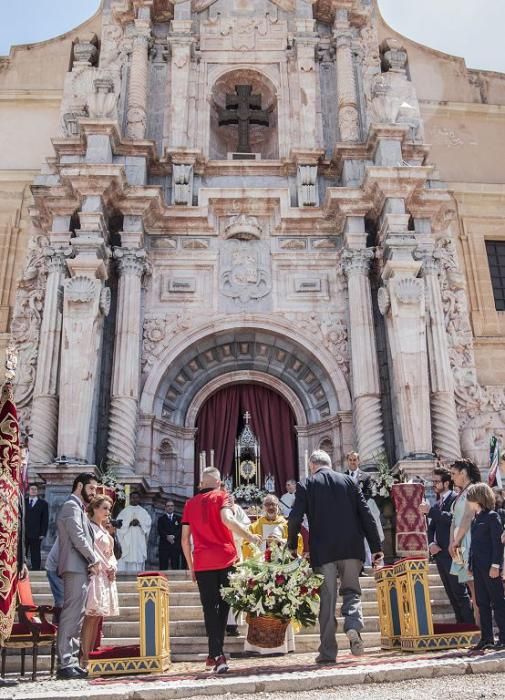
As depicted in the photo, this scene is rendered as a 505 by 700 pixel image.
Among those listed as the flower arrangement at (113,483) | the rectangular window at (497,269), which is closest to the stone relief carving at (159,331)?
the flower arrangement at (113,483)

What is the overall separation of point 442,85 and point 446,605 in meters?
16.1

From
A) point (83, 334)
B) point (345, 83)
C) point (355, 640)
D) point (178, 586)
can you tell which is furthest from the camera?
point (345, 83)

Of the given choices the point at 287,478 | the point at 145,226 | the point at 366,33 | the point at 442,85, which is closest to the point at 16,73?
the point at 145,226

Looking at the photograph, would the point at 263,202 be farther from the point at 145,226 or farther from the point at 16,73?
the point at 16,73

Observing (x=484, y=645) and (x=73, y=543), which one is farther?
(x=73, y=543)

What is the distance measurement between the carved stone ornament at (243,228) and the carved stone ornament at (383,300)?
310 centimetres

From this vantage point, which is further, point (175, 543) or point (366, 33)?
point (366, 33)

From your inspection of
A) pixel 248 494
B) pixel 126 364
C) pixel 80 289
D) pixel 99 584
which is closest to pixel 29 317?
pixel 80 289

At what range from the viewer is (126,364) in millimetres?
15672

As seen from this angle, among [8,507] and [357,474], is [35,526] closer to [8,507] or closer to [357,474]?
[357,474]

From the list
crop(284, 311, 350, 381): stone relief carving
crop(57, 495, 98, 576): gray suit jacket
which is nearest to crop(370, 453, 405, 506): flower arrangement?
crop(284, 311, 350, 381): stone relief carving

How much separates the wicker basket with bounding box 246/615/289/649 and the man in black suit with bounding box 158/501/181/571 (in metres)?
6.12

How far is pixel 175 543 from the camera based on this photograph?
14023 mm

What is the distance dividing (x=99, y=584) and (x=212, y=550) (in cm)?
121
